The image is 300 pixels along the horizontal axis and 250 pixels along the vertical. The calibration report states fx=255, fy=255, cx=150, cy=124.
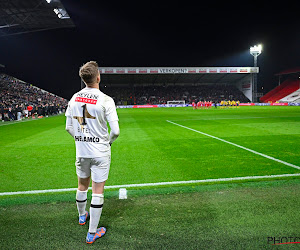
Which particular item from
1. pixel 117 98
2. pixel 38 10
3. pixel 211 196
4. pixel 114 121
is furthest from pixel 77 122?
pixel 117 98

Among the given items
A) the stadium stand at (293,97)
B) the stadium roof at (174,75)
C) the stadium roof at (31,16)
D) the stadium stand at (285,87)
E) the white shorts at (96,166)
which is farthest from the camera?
the stadium stand at (285,87)

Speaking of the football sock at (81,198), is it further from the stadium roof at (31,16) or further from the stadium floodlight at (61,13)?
the stadium floodlight at (61,13)

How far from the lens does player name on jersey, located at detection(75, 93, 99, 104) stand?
2.84 meters

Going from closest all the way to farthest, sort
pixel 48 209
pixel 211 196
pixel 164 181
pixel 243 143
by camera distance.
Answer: pixel 48 209 → pixel 211 196 → pixel 164 181 → pixel 243 143

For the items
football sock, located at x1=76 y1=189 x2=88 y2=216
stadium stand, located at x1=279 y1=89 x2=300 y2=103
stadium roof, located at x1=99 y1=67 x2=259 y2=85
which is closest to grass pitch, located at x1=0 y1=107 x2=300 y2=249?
football sock, located at x1=76 y1=189 x2=88 y2=216

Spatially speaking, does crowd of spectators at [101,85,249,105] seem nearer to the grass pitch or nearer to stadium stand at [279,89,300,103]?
stadium stand at [279,89,300,103]

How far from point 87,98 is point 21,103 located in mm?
35103

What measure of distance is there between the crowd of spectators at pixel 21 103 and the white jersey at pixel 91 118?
2265 centimetres

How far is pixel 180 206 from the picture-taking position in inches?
152

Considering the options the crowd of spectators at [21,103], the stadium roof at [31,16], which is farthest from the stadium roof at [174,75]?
the stadium roof at [31,16]

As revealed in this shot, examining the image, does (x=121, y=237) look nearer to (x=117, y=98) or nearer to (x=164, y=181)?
(x=164, y=181)

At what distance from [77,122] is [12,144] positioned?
822 cm

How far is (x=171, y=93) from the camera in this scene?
6550 cm

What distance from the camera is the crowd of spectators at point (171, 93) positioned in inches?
2472
